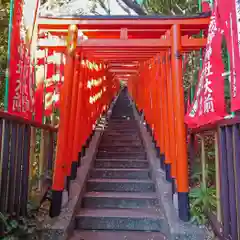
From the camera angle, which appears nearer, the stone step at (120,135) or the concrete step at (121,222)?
the concrete step at (121,222)

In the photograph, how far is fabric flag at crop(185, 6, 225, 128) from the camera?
138 inches

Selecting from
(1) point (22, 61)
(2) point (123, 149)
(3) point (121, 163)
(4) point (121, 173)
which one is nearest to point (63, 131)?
(1) point (22, 61)

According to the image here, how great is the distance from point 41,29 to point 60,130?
1.87 metres

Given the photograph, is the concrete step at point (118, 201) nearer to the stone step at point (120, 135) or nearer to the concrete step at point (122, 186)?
the concrete step at point (122, 186)

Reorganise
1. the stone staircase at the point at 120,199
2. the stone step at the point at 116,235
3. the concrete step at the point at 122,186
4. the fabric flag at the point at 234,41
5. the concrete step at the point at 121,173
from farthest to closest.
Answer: the concrete step at the point at 121,173 < the concrete step at the point at 122,186 < the stone staircase at the point at 120,199 < the stone step at the point at 116,235 < the fabric flag at the point at 234,41

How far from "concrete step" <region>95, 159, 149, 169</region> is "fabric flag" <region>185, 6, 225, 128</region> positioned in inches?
114

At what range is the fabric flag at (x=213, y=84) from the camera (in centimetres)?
350

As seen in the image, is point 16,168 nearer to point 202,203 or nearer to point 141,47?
point 202,203

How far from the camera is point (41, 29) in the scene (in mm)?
5086

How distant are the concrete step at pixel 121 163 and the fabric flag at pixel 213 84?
2906 mm

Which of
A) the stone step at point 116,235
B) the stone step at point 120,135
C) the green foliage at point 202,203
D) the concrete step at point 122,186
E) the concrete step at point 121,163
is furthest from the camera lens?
the stone step at point 120,135

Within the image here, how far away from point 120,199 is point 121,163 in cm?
147

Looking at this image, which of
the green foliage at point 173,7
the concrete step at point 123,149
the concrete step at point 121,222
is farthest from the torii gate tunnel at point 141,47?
the green foliage at point 173,7

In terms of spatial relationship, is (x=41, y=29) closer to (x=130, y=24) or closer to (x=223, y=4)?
(x=130, y=24)
